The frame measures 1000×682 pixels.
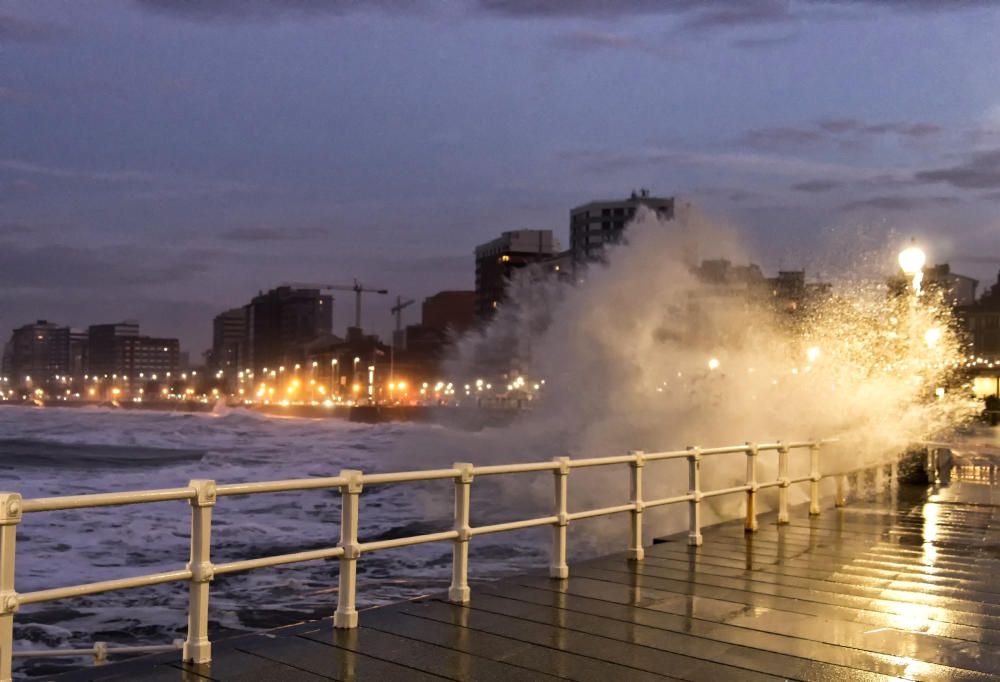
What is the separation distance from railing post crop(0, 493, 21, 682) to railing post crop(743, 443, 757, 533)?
33.7ft

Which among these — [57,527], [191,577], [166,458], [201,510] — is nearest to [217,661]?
[191,577]

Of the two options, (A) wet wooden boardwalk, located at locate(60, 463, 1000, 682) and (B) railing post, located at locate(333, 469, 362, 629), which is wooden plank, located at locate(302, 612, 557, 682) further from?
(B) railing post, located at locate(333, 469, 362, 629)

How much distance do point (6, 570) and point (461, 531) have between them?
4127 millimetres

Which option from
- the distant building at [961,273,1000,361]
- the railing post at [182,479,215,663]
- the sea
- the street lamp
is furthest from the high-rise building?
the railing post at [182,479,215,663]

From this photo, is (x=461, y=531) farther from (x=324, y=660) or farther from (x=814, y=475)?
(x=814, y=475)

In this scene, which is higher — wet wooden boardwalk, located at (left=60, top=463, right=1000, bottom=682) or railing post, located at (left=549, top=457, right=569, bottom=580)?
railing post, located at (left=549, top=457, right=569, bottom=580)

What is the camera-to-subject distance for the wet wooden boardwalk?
6633 millimetres

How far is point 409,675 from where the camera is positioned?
21.1 feet

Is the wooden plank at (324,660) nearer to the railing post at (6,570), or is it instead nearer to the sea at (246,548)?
the railing post at (6,570)

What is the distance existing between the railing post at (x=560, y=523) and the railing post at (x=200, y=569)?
4135 millimetres

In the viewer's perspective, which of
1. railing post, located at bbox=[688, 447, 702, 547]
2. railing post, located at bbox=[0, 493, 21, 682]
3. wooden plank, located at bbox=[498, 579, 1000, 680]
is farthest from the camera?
railing post, located at bbox=[688, 447, 702, 547]

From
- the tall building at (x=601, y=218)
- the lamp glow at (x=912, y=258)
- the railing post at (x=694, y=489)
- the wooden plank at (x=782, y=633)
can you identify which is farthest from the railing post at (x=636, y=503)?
the tall building at (x=601, y=218)

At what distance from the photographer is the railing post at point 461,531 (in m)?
8.66

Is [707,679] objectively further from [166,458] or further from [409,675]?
[166,458]
